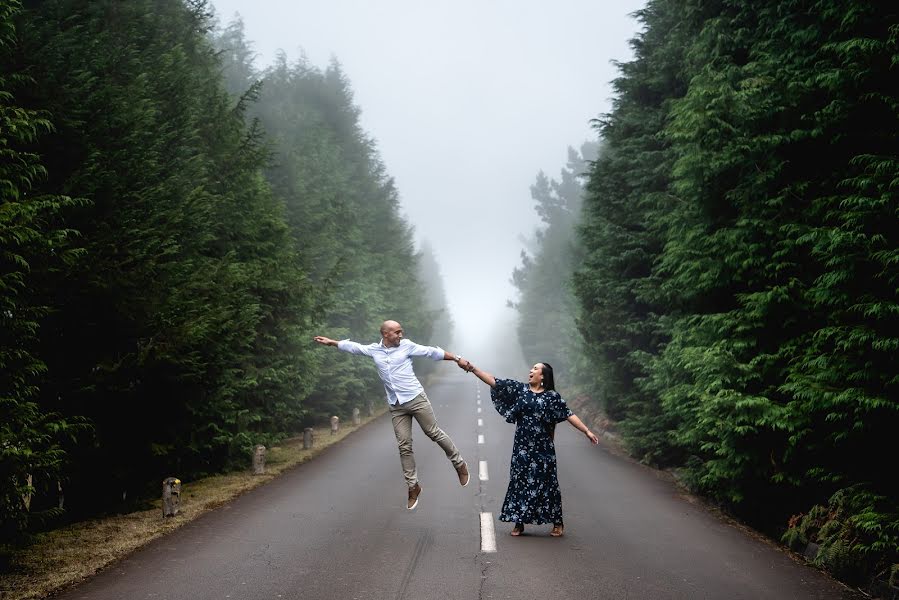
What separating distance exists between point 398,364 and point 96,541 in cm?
408

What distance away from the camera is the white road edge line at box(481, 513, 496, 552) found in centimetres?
677

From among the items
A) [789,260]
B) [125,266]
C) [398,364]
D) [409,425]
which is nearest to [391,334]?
[398,364]

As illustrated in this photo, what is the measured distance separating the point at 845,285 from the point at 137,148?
357 inches

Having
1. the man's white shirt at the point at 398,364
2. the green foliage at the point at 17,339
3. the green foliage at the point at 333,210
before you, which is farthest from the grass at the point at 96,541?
the green foliage at the point at 333,210

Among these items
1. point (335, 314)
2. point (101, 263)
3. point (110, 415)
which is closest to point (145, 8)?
point (101, 263)

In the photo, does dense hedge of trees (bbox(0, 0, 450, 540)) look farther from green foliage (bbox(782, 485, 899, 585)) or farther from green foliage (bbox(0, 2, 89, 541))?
green foliage (bbox(782, 485, 899, 585))

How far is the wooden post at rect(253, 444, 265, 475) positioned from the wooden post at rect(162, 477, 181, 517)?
3.52 meters

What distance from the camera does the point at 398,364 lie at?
24.6ft

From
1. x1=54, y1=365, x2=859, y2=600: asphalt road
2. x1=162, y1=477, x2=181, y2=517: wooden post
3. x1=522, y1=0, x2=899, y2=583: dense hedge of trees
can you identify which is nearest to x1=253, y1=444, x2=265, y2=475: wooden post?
x1=54, y1=365, x2=859, y2=600: asphalt road

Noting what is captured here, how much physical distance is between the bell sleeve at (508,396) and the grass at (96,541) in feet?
14.4

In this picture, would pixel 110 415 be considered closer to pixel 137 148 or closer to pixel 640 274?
pixel 137 148

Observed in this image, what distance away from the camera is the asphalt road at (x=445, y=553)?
547 centimetres

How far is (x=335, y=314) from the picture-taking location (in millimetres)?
24734

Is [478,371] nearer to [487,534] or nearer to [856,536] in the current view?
[487,534]
